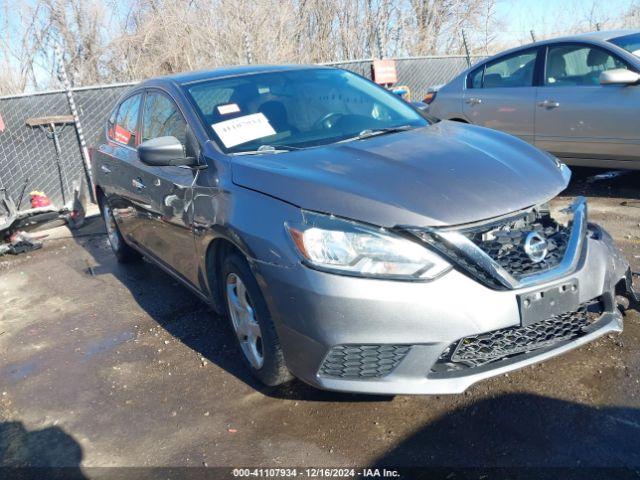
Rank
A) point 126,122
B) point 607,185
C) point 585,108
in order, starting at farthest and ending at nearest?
point 607,185
point 585,108
point 126,122

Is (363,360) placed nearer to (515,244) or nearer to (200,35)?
(515,244)

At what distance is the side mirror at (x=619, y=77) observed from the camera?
5496mm

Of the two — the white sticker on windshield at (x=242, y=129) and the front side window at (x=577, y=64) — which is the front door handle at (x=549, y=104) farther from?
the white sticker on windshield at (x=242, y=129)

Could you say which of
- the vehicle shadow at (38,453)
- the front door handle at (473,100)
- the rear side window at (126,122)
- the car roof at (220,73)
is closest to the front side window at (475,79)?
the front door handle at (473,100)

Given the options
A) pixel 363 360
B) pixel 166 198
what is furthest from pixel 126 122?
pixel 363 360

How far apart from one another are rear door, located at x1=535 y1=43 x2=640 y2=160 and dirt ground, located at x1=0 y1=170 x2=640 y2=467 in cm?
173

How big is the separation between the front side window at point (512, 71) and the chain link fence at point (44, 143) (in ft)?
18.6

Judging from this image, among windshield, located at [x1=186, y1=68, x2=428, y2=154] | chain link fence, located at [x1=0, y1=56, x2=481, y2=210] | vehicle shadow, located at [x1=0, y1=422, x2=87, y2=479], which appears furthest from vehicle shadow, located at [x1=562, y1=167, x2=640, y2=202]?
chain link fence, located at [x1=0, y1=56, x2=481, y2=210]

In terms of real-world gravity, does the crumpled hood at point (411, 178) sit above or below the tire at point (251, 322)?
above

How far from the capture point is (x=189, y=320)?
4352 millimetres

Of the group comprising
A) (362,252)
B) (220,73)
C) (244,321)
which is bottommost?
(244,321)

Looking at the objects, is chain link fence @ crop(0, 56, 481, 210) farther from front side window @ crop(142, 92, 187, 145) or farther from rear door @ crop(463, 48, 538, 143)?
rear door @ crop(463, 48, 538, 143)

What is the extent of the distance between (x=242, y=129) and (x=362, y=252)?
1347mm

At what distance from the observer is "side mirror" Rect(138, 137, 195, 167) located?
338 centimetres
